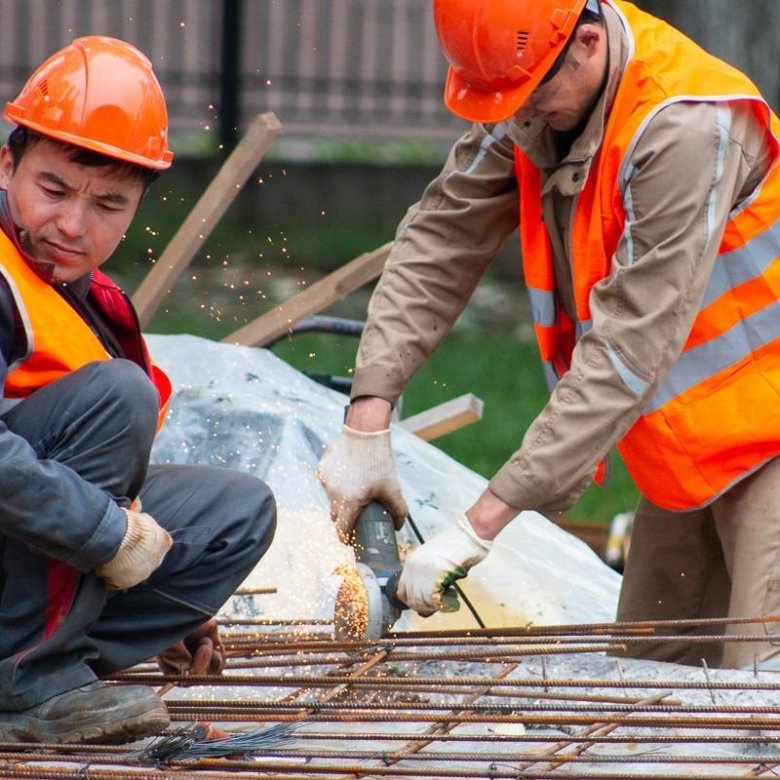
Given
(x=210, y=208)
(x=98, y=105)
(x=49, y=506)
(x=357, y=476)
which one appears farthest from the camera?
(x=210, y=208)

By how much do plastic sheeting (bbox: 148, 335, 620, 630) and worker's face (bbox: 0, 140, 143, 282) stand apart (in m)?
1.33

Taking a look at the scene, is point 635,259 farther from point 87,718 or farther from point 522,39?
point 87,718

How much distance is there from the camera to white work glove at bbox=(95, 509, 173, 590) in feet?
8.93

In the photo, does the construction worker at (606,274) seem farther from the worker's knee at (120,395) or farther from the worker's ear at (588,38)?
the worker's knee at (120,395)

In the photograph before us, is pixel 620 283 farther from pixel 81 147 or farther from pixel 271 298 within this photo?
pixel 271 298

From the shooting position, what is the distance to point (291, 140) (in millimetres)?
12156

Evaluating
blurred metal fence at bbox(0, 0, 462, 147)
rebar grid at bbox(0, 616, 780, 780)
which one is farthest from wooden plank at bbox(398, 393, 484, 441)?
blurred metal fence at bbox(0, 0, 462, 147)

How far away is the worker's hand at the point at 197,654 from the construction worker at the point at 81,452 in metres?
0.15

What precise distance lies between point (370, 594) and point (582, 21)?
119 cm

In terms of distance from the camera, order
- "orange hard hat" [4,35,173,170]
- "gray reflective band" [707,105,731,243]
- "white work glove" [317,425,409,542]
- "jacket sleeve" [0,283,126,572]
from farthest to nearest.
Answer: "white work glove" [317,425,409,542] → "gray reflective band" [707,105,731,243] → "orange hard hat" [4,35,173,170] → "jacket sleeve" [0,283,126,572]

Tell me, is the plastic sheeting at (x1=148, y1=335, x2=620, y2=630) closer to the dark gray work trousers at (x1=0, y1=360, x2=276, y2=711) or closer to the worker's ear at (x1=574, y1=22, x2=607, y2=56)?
the dark gray work trousers at (x1=0, y1=360, x2=276, y2=711)

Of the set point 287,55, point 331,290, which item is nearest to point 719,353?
point 331,290

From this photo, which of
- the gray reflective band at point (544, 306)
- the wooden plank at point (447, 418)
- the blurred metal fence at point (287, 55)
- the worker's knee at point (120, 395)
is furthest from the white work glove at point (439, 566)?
the blurred metal fence at point (287, 55)

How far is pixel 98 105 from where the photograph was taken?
2.85 m
